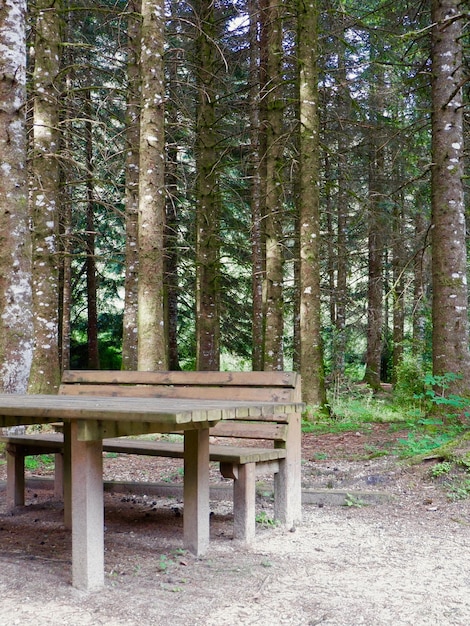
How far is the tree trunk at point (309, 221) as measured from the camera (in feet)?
37.6

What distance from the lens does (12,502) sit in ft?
19.2

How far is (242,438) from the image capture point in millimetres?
5281

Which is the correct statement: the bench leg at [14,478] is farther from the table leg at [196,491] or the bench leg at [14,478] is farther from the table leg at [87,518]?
the table leg at [87,518]

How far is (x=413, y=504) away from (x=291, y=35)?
50.6ft

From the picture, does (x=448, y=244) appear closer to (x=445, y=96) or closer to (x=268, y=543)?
(x=445, y=96)

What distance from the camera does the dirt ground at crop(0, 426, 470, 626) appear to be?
3205 millimetres

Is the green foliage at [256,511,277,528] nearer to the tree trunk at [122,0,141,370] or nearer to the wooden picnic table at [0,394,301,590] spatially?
the wooden picnic table at [0,394,301,590]

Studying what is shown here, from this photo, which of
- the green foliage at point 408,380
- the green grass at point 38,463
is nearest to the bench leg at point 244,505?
the green grass at point 38,463

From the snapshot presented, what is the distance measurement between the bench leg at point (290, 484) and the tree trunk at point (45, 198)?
5901 millimetres

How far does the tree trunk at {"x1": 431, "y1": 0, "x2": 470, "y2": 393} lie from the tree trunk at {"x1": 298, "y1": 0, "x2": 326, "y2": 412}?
272cm

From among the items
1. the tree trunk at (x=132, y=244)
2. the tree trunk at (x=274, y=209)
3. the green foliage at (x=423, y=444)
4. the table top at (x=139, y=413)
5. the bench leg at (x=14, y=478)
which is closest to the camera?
the table top at (x=139, y=413)

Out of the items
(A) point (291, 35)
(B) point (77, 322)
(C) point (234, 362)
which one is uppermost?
(A) point (291, 35)

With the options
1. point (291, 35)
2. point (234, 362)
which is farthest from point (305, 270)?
point (234, 362)

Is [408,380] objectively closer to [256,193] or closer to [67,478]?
[256,193]
